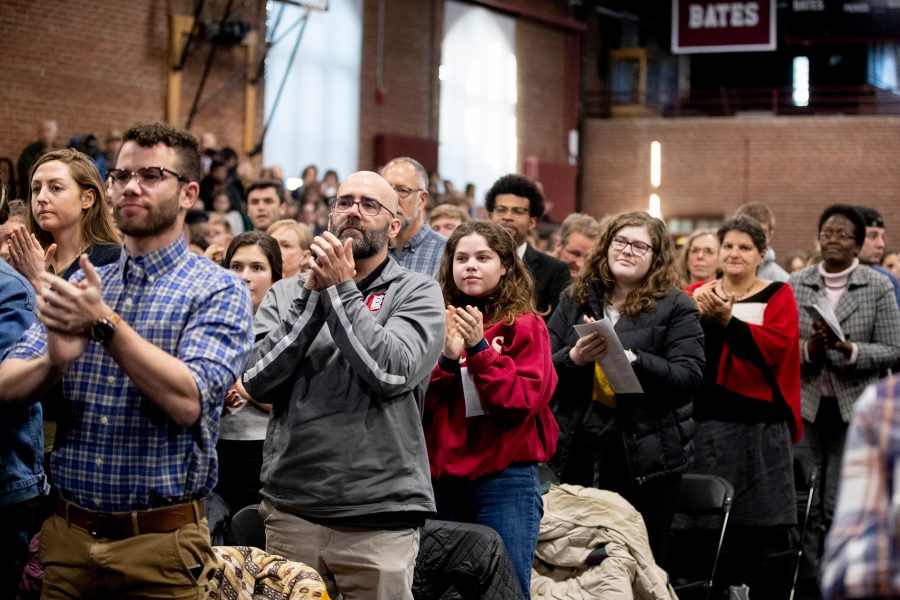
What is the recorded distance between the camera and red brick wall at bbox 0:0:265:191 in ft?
41.4

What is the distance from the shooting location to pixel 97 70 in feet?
44.5

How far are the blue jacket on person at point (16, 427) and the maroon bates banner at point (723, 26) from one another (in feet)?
60.5

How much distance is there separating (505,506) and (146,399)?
1803 millimetres

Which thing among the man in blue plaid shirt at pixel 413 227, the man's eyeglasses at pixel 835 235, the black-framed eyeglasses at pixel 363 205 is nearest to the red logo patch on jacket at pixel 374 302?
the black-framed eyeglasses at pixel 363 205

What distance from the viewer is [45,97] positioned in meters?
12.9

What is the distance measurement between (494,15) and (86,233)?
16.6m

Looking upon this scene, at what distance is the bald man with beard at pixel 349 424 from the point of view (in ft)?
10.5

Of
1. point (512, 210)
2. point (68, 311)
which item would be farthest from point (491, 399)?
point (512, 210)

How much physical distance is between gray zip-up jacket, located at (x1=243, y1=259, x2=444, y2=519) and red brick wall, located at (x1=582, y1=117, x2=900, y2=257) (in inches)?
714

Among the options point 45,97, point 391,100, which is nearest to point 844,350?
point 45,97

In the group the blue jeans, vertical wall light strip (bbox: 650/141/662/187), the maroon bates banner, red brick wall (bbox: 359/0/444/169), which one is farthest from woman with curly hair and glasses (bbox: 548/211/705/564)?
vertical wall light strip (bbox: 650/141/662/187)

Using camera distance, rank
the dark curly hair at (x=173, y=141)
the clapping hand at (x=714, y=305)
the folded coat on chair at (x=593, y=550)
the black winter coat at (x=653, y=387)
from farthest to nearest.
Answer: the clapping hand at (x=714, y=305) < the black winter coat at (x=653, y=387) < the folded coat on chair at (x=593, y=550) < the dark curly hair at (x=173, y=141)

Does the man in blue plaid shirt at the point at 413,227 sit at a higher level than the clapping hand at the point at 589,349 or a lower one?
higher

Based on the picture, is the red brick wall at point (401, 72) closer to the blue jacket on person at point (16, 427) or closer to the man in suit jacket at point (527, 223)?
the man in suit jacket at point (527, 223)
